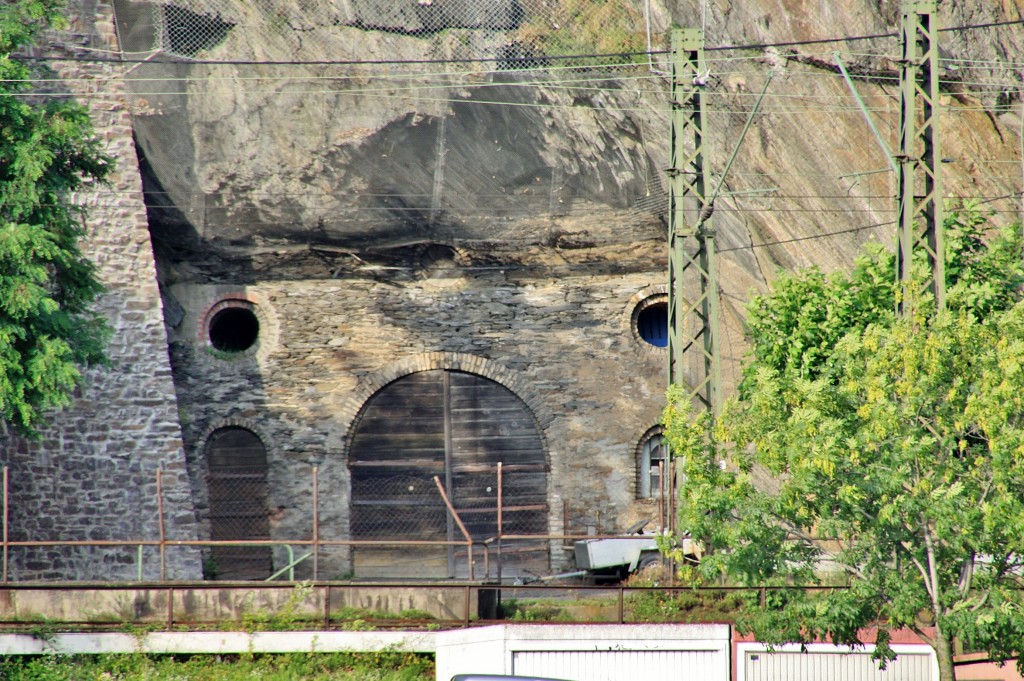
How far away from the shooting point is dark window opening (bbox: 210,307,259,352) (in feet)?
74.8

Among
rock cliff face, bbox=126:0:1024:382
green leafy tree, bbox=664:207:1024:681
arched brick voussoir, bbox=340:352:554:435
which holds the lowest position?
green leafy tree, bbox=664:207:1024:681

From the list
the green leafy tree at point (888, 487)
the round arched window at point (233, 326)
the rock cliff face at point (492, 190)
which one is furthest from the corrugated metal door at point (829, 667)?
the round arched window at point (233, 326)

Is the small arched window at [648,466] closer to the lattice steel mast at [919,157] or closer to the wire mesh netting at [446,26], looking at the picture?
the wire mesh netting at [446,26]

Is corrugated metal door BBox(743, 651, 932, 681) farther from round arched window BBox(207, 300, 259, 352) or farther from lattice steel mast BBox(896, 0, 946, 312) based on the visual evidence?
round arched window BBox(207, 300, 259, 352)

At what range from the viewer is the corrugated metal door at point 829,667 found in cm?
1439

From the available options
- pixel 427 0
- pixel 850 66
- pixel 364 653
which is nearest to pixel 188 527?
pixel 364 653

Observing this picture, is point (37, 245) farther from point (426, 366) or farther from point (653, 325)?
point (653, 325)

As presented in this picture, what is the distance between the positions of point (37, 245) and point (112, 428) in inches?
191

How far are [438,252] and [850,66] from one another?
24.3 feet

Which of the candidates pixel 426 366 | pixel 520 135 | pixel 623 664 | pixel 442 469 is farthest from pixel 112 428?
pixel 623 664

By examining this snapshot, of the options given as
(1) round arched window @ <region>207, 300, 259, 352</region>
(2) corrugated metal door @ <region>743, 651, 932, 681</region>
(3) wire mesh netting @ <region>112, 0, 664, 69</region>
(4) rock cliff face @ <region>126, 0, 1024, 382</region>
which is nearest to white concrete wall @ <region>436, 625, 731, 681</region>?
(2) corrugated metal door @ <region>743, 651, 932, 681</region>

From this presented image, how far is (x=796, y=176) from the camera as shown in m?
21.6

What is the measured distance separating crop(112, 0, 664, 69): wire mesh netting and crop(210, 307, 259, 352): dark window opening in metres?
4.30

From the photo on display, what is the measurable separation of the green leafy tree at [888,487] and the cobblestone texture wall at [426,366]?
916 cm
